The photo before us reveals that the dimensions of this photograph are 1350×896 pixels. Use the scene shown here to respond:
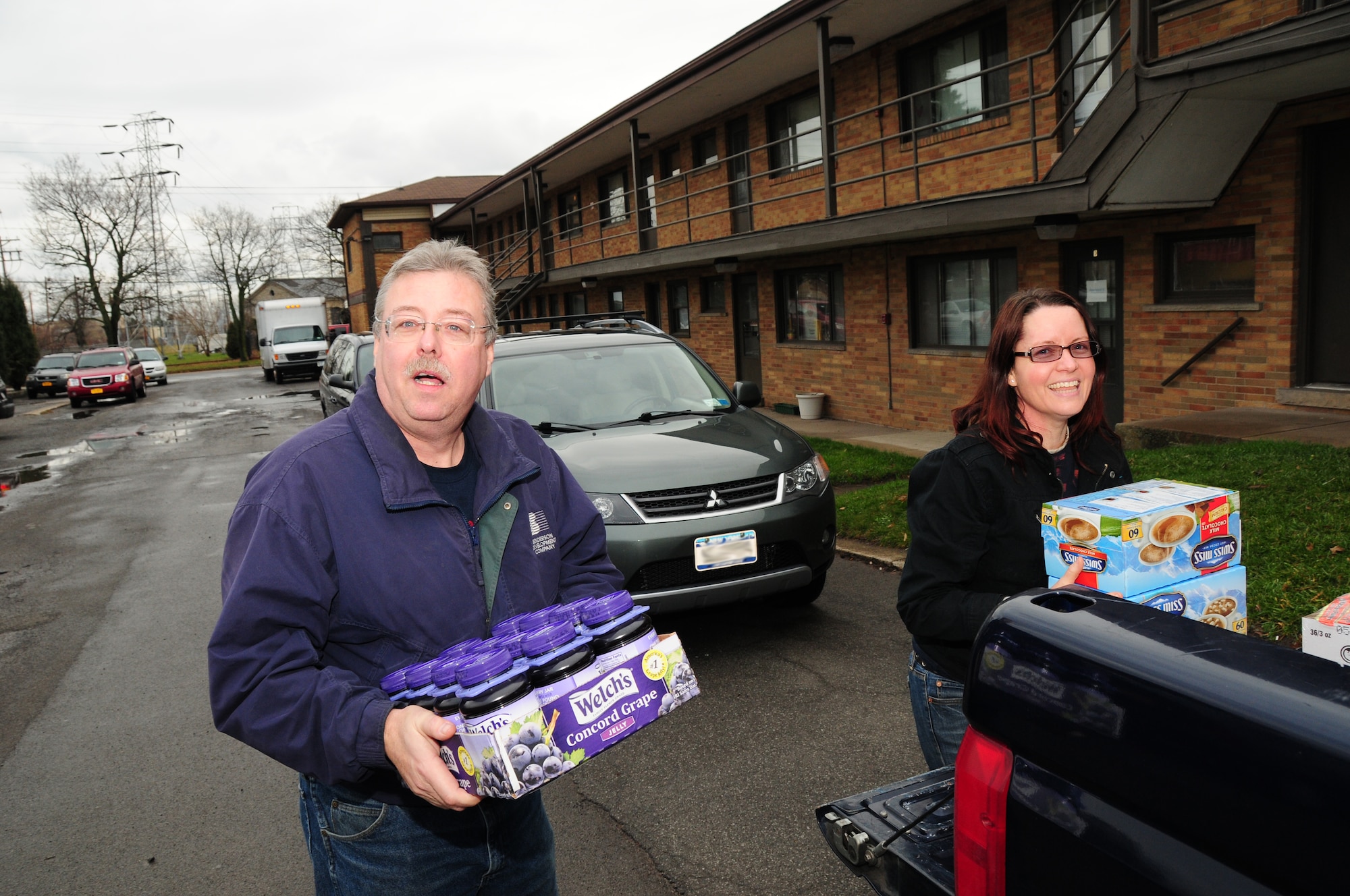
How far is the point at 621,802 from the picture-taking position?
4074mm

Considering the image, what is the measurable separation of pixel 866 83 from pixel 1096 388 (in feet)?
44.4

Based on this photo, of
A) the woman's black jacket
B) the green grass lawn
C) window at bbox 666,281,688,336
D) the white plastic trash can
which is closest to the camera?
the woman's black jacket

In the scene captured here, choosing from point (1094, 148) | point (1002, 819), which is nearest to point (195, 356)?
point (1094, 148)

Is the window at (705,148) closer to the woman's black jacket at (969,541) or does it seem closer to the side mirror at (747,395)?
the side mirror at (747,395)

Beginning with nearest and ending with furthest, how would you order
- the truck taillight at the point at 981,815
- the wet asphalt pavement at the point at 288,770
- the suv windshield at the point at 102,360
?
the truck taillight at the point at 981,815, the wet asphalt pavement at the point at 288,770, the suv windshield at the point at 102,360

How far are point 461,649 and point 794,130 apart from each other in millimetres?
16709

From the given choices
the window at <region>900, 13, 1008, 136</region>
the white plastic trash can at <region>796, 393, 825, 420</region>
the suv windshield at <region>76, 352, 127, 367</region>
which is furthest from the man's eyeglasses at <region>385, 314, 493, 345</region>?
the suv windshield at <region>76, 352, 127, 367</region>

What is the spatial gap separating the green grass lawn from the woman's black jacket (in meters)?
3.29

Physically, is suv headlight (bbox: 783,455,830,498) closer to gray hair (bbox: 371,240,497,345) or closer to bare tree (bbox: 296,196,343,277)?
gray hair (bbox: 371,240,497,345)

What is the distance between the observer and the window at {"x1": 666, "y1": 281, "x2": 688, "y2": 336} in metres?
22.3

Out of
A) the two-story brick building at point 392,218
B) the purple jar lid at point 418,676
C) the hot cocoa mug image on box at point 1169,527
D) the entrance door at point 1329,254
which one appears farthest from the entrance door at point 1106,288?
the two-story brick building at point 392,218

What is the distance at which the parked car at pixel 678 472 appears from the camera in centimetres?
532

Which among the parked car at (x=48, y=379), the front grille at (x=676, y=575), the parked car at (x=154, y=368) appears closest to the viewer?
the front grille at (x=676, y=575)

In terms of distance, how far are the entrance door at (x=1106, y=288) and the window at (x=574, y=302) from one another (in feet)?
60.5
